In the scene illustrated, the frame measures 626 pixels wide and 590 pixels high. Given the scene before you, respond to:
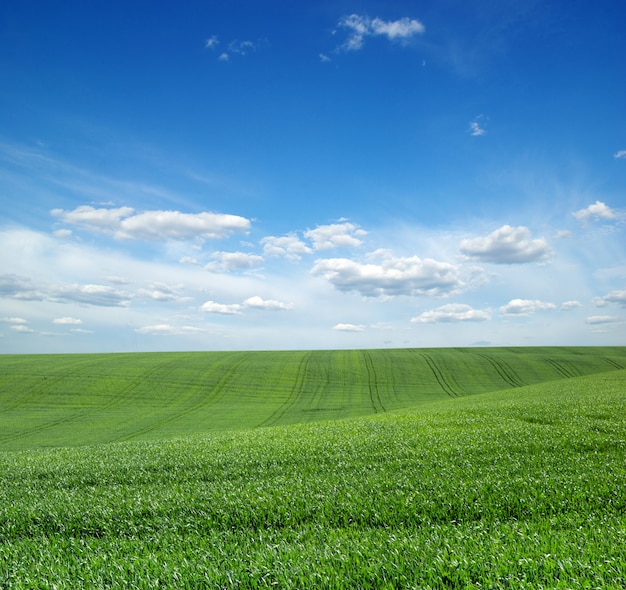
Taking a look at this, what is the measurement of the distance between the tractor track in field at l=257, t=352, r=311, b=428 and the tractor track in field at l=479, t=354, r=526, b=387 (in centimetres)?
2970

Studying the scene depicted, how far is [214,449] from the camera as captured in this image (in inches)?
599

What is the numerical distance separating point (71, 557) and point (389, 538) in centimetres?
512

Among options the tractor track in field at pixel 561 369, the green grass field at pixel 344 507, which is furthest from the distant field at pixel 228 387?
the green grass field at pixel 344 507

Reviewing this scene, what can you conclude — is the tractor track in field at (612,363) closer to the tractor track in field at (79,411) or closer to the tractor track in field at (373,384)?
the tractor track in field at (373,384)

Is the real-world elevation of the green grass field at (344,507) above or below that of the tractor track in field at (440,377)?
above

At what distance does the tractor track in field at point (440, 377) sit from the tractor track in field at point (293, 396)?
18.6 m

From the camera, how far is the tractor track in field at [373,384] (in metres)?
46.9

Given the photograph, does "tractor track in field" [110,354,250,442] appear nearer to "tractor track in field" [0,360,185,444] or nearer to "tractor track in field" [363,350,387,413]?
"tractor track in field" [0,360,185,444]

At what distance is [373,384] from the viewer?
61.9 metres

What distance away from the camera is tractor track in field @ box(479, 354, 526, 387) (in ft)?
216

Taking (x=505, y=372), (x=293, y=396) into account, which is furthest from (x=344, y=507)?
(x=505, y=372)

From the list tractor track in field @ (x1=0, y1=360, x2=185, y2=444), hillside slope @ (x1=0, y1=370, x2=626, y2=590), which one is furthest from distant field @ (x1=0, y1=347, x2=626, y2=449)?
hillside slope @ (x1=0, y1=370, x2=626, y2=590)

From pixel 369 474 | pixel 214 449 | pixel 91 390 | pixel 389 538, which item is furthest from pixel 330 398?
pixel 389 538

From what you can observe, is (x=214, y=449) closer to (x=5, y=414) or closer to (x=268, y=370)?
(x=5, y=414)
